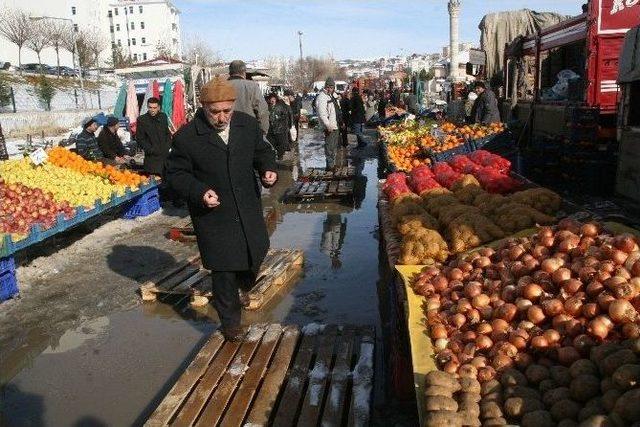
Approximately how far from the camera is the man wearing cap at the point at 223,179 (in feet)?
11.8

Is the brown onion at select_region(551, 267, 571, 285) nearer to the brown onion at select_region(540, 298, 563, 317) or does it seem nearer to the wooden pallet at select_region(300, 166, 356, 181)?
the brown onion at select_region(540, 298, 563, 317)

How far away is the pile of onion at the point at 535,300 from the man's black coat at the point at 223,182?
1246 mm

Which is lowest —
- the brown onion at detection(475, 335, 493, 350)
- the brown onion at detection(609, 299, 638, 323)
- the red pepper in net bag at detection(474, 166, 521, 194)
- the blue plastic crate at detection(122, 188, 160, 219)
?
the blue plastic crate at detection(122, 188, 160, 219)

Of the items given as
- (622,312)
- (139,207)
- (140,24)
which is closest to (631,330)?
(622,312)

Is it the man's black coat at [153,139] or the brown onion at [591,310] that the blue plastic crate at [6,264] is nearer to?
the man's black coat at [153,139]

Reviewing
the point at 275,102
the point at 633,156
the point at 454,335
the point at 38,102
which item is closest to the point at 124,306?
the point at 454,335

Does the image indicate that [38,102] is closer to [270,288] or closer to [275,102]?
[275,102]

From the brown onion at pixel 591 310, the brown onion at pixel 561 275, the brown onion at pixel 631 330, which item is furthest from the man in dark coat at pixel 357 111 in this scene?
the brown onion at pixel 631 330

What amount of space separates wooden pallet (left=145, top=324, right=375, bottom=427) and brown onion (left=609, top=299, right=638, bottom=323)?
138cm

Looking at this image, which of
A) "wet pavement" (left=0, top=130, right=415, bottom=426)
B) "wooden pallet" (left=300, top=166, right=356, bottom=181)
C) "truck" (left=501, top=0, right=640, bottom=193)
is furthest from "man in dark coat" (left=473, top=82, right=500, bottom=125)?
"wet pavement" (left=0, top=130, right=415, bottom=426)

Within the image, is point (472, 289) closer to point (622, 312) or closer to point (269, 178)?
point (622, 312)

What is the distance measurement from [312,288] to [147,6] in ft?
337

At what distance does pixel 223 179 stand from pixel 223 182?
20mm

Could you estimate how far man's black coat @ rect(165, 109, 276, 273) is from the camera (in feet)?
12.1
